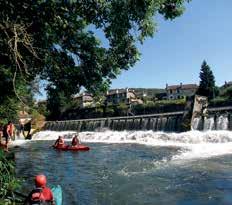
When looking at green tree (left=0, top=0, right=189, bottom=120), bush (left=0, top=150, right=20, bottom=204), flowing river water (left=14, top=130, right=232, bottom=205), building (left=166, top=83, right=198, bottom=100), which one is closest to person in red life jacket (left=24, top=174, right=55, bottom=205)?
bush (left=0, top=150, right=20, bottom=204)

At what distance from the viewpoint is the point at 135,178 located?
720 inches

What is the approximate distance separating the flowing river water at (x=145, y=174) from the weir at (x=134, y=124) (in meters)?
6.81

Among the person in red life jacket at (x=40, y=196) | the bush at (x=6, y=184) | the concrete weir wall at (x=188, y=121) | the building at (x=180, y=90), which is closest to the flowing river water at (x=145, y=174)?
the concrete weir wall at (x=188, y=121)

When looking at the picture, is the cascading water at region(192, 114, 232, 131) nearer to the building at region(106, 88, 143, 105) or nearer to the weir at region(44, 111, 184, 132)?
the weir at region(44, 111, 184, 132)

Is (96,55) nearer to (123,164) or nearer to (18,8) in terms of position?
(18,8)

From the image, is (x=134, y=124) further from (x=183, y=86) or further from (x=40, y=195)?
(x=183, y=86)

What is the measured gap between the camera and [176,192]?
15.1 meters

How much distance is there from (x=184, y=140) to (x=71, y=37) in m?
24.2

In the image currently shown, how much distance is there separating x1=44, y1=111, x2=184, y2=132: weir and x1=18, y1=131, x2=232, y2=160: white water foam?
4.90 ft

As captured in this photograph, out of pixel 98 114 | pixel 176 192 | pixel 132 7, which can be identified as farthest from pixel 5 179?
pixel 98 114

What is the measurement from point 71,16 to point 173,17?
2.84m

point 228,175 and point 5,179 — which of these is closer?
point 5,179

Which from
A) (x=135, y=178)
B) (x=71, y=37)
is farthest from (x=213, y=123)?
(x=71, y=37)

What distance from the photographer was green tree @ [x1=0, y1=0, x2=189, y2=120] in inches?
388
